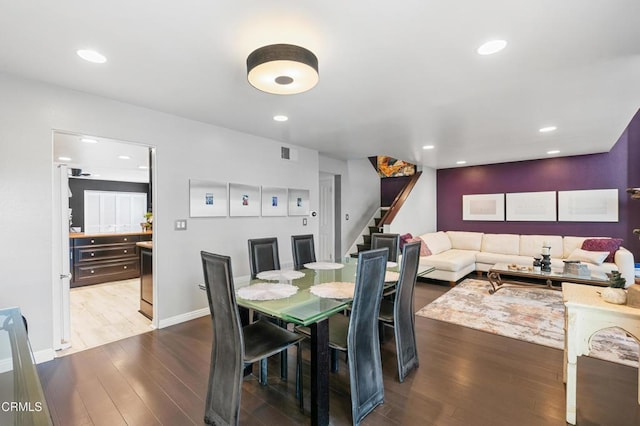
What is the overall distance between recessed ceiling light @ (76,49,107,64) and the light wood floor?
2.59 meters

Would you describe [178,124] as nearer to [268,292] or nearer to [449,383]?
[268,292]

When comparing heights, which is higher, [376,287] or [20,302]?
[376,287]

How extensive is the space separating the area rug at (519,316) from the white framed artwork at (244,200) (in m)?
2.67

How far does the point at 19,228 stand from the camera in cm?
248

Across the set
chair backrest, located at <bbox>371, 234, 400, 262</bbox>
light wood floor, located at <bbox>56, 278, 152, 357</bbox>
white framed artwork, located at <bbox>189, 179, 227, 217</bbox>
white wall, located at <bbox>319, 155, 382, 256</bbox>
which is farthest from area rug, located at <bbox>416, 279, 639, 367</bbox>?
light wood floor, located at <bbox>56, 278, 152, 357</bbox>

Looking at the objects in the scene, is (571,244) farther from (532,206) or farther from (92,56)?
(92,56)

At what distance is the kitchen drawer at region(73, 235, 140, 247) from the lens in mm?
5178

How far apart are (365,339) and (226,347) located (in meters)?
0.88

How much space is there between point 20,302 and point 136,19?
2.47 m

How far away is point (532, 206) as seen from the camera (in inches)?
251

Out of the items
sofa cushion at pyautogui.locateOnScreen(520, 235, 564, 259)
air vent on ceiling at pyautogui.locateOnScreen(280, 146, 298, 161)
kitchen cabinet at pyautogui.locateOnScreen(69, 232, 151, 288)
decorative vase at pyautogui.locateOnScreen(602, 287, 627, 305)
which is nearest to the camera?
decorative vase at pyautogui.locateOnScreen(602, 287, 627, 305)

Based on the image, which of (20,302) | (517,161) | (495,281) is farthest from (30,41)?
(517,161)

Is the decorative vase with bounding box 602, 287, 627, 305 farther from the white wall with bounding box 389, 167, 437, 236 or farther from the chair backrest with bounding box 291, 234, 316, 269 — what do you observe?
the white wall with bounding box 389, 167, 437, 236

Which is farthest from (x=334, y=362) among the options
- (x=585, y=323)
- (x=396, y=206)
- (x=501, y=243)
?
(x=501, y=243)
